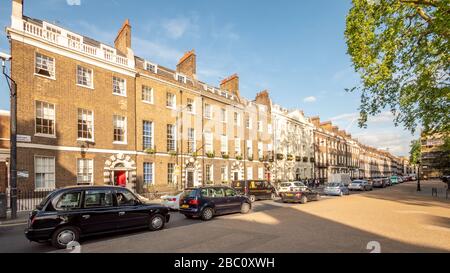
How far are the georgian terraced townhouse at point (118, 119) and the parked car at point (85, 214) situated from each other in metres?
8.54

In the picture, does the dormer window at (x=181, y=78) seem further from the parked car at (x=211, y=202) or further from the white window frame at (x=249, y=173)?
the parked car at (x=211, y=202)

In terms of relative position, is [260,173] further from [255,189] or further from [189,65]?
[189,65]

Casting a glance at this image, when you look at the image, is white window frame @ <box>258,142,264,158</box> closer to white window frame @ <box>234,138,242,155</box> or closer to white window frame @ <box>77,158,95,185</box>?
white window frame @ <box>234,138,242,155</box>

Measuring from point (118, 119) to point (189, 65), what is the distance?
13683mm

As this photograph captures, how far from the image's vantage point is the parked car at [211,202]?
480 inches

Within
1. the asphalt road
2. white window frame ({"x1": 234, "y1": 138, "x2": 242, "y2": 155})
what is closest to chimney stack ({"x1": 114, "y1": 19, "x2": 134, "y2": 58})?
white window frame ({"x1": 234, "y1": 138, "x2": 242, "y2": 155})

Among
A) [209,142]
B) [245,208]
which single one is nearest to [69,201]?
[245,208]

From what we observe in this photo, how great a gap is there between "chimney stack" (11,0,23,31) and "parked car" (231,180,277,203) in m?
18.2

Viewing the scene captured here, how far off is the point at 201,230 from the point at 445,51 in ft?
49.5

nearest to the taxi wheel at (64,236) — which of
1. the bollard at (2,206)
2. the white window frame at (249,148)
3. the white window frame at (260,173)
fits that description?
the bollard at (2,206)

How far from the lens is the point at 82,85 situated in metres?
19.6

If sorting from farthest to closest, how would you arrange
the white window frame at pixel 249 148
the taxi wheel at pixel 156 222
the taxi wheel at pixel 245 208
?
the white window frame at pixel 249 148 < the taxi wheel at pixel 245 208 < the taxi wheel at pixel 156 222

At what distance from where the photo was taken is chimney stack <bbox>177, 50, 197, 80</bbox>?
32406 mm
